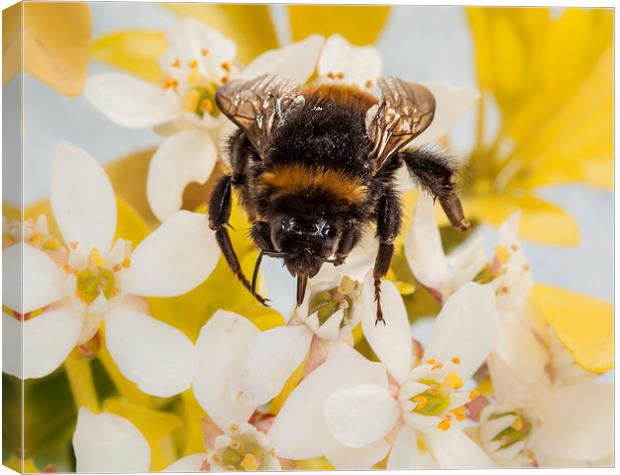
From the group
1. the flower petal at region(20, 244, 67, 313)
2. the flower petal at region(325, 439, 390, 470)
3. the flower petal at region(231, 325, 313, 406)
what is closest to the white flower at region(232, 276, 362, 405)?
the flower petal at region(231, 325, 313, 406)

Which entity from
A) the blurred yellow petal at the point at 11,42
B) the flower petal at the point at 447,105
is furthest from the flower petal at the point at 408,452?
the blurred yellow petal at the point at 11,42

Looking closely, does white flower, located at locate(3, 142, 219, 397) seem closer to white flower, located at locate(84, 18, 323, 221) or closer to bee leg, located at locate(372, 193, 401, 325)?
white flower, located at locate(84, 18, 323, 221)

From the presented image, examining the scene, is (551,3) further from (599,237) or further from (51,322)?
(51,322)

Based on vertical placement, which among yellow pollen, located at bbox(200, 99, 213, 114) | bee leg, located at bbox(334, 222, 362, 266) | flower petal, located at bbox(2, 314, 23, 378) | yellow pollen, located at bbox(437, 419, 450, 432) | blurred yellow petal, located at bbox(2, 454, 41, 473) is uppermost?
yellow pollen, located at bbox(200, 99, 213, 114)

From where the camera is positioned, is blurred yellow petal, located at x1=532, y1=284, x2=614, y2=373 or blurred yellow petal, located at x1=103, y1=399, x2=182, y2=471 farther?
blurred yellow petal, located at x1=532, y1=284, x2=614, y2=373

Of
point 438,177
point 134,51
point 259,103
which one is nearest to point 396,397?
point 438,177

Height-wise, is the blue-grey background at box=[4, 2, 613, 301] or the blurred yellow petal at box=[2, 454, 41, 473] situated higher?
the blue-grey background at box=[4, 2, 613, 301]

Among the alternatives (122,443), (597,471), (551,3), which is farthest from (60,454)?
(551,3)

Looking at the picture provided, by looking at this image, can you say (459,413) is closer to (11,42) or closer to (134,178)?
(134,178)
